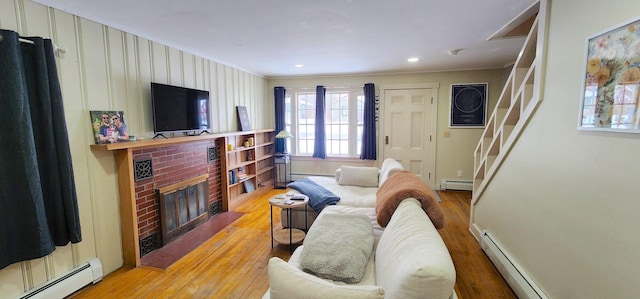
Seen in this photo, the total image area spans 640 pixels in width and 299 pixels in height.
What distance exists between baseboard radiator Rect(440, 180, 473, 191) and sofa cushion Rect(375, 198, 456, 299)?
3.79 meters

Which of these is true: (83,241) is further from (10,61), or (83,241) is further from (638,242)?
(638,242)

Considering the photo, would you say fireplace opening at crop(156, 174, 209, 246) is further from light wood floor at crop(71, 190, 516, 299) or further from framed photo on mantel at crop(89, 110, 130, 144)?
framed photo on mantel at crop(89, 110, 130, 144)

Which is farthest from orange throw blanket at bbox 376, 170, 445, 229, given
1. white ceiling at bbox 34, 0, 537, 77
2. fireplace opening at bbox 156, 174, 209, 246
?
fireplace opening at bbox 156, 174, 209, 246

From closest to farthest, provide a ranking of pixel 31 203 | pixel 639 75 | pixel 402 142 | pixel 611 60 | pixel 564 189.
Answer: pixel 639 75
pixel 611 60
pixel 564 189
pixel 31 203
pixel 402 142

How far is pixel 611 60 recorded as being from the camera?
128 centimetres

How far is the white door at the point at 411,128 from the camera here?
5.08 m

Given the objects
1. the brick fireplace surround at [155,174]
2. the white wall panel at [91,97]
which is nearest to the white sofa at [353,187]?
the brick fireplace surround at [155,174]

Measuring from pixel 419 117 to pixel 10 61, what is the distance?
5142 millimetres

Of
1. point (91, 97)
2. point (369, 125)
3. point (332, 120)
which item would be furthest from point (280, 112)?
point (91, 97)

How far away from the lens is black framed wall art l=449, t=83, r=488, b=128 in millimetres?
4816

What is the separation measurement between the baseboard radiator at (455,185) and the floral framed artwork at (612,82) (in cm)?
383

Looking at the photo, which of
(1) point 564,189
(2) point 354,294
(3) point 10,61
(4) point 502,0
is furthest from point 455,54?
(3) point 10,61

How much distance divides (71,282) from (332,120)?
4.37 meters

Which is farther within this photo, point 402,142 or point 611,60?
point 402,142
